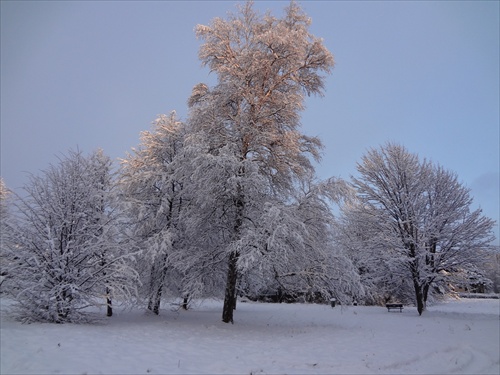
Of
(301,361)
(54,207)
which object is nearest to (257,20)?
(54,207)

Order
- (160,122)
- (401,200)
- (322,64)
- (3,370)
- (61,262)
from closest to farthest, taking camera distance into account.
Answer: (3,370), (61,262), (322,64), (160,122), (401,200)

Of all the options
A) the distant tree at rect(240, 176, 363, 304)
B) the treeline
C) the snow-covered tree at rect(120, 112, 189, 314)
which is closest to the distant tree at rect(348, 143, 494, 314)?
the treeline

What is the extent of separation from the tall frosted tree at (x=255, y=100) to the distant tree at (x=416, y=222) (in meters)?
7.32

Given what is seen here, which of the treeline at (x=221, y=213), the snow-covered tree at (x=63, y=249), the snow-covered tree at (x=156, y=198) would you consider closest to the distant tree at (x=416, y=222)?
the treeline at (x=221, y=213)

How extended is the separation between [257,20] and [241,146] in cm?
601

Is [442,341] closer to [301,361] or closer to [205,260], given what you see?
[301,361]

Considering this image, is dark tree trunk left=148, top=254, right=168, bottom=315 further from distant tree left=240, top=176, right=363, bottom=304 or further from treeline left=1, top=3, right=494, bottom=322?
distant tree left=240, top=176, right=363, bottom=304

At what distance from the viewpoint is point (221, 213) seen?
13.2 metres

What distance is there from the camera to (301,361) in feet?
23.6

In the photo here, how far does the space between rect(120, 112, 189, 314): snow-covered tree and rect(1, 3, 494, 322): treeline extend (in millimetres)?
67

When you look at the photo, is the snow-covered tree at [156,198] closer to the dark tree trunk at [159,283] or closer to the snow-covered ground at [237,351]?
the dark tree trunk at [159,283]

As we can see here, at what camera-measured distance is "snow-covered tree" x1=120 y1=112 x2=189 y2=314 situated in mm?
13281

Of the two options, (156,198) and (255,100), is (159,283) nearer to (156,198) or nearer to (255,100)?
(156,198)

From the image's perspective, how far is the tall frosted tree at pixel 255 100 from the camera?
41.8ft
